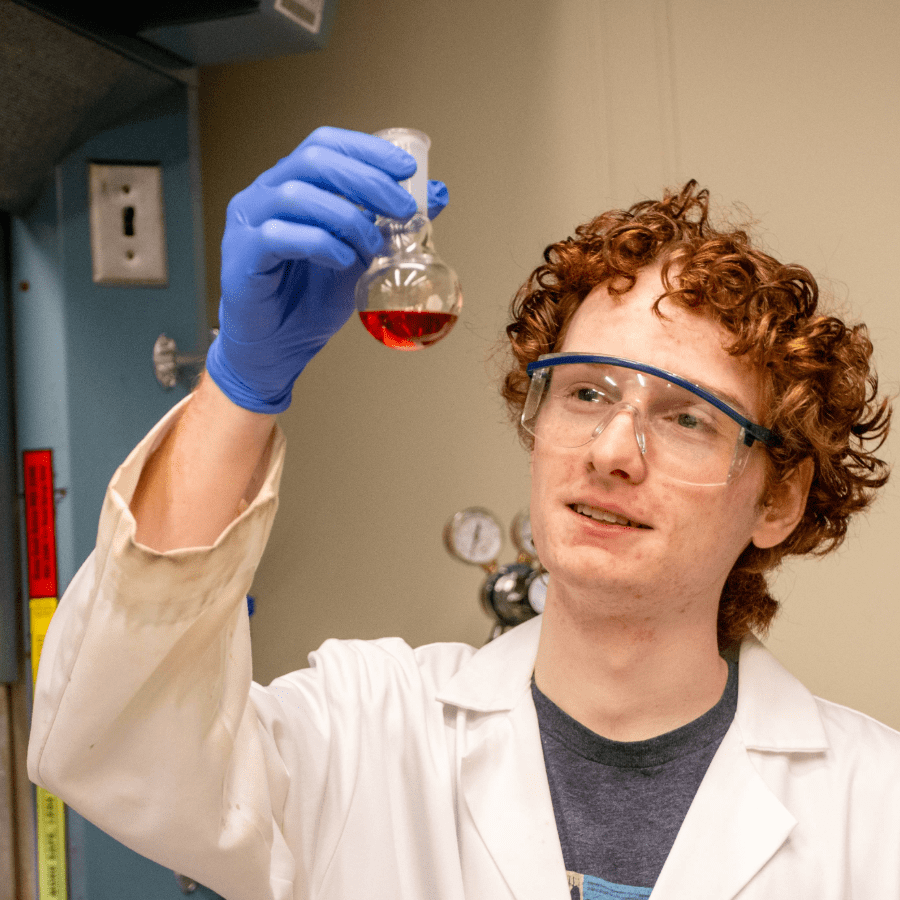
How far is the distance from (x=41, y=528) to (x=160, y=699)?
2.60 ft

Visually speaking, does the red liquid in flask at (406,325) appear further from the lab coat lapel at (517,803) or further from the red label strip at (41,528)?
the red label strip at (41,528)

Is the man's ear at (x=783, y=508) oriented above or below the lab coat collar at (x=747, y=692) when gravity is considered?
above

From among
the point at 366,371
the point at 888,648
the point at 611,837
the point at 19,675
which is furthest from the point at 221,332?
the point at 888,648

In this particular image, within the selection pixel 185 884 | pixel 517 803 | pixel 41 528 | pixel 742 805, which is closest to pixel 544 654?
pixel 517 803

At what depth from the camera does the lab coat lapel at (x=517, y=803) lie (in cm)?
125

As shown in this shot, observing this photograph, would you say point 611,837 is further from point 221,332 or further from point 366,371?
point 366,371

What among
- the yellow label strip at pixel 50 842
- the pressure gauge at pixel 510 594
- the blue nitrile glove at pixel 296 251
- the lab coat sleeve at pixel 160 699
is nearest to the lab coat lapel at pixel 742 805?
the lab coat sleeve at pixel 160 699

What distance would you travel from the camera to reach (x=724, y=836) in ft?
4.16

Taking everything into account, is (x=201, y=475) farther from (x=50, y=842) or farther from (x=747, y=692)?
(x=50, y=842)

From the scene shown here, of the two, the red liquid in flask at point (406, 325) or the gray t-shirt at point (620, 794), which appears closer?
the red liquid in flask at point (406, 325)

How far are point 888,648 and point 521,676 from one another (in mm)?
1152

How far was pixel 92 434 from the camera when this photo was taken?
1.72m

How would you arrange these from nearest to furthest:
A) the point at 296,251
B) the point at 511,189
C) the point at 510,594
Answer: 1. the point at 296,251
2. the point at 510,594
3. the point at 511,189

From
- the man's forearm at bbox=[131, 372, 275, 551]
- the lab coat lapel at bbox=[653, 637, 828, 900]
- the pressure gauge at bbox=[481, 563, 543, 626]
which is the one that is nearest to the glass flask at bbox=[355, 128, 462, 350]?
the man's forearm at bbox=[131, 372, 275, 551]
